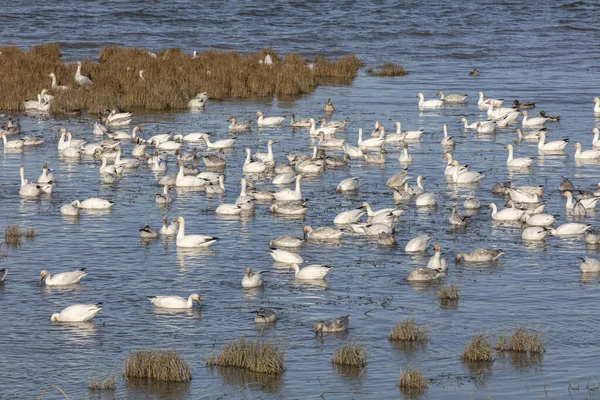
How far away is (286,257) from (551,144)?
13901 mm

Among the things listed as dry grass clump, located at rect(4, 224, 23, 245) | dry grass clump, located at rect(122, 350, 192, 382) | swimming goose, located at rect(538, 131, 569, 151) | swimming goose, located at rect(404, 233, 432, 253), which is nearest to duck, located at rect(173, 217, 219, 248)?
dry grass clump, located at rect(4, 224, 23, 245)

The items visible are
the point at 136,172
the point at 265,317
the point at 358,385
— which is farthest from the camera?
the point at 136,172

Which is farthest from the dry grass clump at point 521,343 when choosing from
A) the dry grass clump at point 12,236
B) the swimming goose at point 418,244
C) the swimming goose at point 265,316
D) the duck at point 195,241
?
the dry grass clump at point 12,236

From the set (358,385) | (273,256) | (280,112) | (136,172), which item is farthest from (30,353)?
(280,112)

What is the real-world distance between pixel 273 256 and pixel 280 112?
18.1 metres

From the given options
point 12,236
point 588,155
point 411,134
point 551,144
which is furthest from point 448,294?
point 411,134

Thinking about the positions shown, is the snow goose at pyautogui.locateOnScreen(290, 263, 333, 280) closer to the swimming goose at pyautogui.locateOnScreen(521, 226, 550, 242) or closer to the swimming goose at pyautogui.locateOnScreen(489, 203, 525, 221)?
the swimming goose at pyautogui.locateOnScreen(521, 226, 550, 242)

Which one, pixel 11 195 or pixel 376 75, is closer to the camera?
pixel 11 195

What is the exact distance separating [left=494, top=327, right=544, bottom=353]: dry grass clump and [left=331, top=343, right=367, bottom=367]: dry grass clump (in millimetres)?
1926

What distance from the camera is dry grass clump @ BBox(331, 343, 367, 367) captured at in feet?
47.5

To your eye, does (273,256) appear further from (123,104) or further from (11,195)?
(123,104)

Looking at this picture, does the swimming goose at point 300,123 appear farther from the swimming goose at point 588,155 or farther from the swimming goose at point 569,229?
the swimming goose at point 569,229

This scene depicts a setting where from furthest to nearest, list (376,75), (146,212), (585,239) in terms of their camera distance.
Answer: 1. (376,75)
2. (146,212)
3. (585,239)

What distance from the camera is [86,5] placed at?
6962cm
